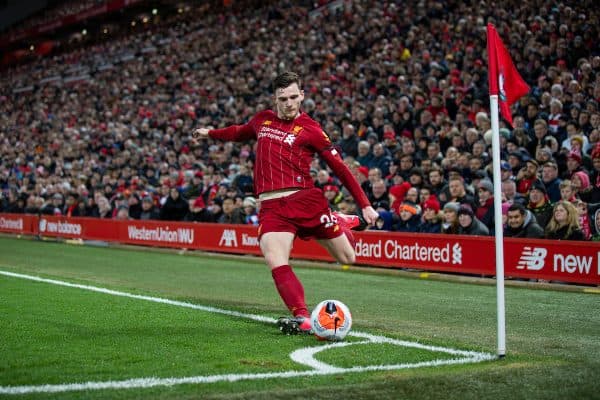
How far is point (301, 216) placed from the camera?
698 centimetres

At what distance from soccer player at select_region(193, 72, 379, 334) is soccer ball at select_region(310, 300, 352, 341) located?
13.1 inches

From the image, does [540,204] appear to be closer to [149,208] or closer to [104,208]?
[149,208]

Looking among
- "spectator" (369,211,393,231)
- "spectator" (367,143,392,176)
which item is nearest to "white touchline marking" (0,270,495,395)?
"spectator" (369,211,393,231)

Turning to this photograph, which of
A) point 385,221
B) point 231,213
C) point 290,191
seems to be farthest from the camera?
point 231,213

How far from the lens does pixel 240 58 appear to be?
100ft

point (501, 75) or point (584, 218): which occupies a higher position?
point (501, 75)

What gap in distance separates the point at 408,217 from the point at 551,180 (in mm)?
2607

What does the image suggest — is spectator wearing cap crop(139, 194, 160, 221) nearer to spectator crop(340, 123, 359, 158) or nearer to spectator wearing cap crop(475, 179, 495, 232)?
spectator crop(340, 123, 359, 158)

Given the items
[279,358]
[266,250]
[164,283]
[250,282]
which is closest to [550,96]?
[250,282]

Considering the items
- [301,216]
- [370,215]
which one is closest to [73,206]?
[301,216]

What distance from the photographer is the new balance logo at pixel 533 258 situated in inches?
443

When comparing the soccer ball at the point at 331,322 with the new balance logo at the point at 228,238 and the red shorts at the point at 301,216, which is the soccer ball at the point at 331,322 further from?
the new balance logo at the point at 228,238

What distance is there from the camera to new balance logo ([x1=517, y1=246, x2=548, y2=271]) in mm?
11258

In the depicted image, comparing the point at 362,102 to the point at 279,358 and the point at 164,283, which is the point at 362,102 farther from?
the point at 279,358
